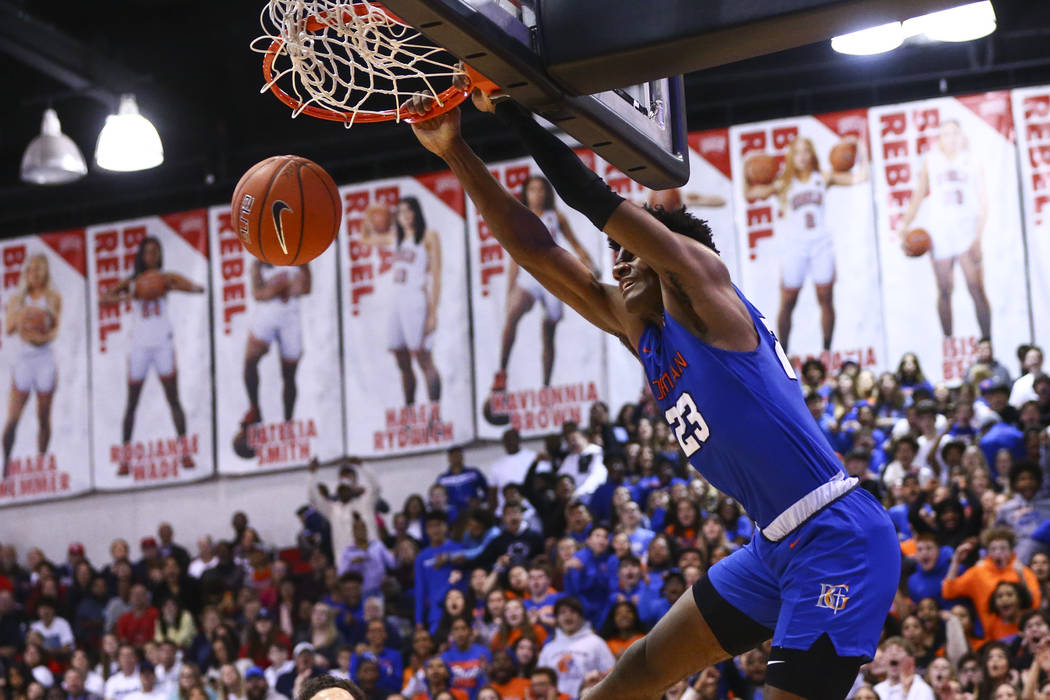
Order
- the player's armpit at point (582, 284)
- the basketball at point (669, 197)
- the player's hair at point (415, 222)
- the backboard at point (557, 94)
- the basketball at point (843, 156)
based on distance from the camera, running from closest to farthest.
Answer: the backboard at point (557, 94) < the player's armpit at point (582, 284) < the basketball at point (669, 197) < the basketball at point (843, 156) < the player's hair at point (415, 222)

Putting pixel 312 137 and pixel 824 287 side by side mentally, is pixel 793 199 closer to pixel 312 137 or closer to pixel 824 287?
pixel 824 287

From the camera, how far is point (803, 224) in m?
15.6

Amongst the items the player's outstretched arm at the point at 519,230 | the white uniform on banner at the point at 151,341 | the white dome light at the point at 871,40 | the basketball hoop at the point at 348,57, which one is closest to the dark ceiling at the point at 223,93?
the white uniform on banner at the point at 151,341

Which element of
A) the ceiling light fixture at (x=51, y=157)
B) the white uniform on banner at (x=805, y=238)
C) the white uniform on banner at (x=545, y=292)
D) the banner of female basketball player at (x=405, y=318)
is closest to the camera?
the ceiling light fixture at (x=51, y=157)

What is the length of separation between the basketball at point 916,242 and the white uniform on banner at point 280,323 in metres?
7.01

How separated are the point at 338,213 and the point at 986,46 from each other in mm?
12782

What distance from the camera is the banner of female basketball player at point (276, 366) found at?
54.5 ft

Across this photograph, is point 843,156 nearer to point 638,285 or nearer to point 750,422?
point 638,285

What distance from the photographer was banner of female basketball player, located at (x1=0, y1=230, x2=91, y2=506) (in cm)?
1736

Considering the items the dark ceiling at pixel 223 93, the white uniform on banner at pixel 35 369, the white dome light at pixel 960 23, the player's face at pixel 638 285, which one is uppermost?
the dark ceiling at pixel 223 93

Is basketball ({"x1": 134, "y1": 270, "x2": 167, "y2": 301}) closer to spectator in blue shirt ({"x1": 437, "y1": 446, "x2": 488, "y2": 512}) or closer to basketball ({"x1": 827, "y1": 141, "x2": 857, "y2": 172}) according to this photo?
spectator in blue shirt ({"x1": 437, "y1": 446, "x2": 488, "y2": 512})

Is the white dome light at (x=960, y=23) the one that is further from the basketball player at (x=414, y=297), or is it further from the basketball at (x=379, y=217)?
the basketball at (x=379, y=217)

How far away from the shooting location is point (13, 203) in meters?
18.6

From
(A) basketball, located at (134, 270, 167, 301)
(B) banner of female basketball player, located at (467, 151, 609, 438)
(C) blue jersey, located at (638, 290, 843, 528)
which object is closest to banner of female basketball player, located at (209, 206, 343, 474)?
(A) basketball, located at (134, 270, 167, 301)
